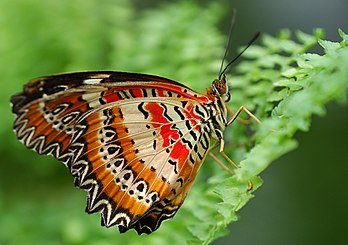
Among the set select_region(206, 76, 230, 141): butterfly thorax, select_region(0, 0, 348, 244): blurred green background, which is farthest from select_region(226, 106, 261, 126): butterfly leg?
select_region(0, 0, 348, 244): blurred green background

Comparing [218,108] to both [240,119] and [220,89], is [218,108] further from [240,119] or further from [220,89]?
[240,119]

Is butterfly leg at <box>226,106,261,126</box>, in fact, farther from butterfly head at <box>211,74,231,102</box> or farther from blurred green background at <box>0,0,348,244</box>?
blurred green background at <box>0,0,348,244</box>

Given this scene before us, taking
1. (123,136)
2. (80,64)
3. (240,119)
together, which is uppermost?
(80,64)

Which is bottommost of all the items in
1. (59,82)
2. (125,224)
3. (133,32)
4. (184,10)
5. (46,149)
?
(125,224)

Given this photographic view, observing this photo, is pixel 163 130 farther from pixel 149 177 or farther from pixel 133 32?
pixel 133 32

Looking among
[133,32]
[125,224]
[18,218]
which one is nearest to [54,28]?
[133,32]

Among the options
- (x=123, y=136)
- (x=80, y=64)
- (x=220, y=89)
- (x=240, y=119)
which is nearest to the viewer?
(x=123, y=136)

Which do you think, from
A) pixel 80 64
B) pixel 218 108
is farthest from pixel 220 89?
pixel 80 64

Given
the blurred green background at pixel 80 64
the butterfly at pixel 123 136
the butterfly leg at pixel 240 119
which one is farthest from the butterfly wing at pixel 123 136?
the blurred green background at pixel 80 64
